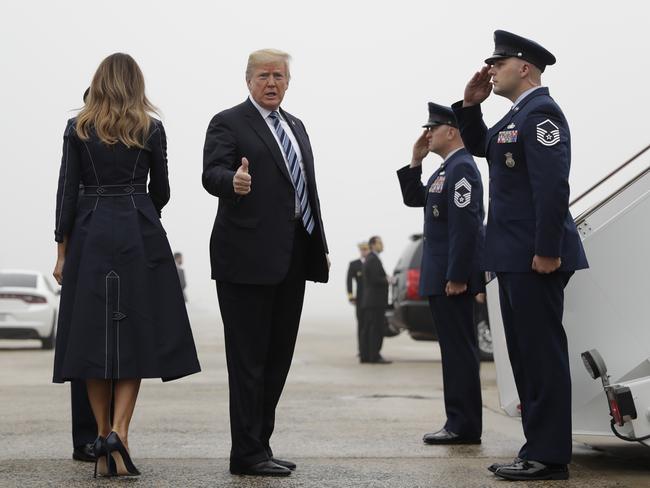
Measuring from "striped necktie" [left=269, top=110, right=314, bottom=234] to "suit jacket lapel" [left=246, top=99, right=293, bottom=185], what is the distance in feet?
0.14

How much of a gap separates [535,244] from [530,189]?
26cm

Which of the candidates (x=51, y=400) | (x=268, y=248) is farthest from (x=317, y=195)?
(x=51, y=400)

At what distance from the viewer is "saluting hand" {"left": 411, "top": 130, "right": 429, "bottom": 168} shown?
7.08 meters

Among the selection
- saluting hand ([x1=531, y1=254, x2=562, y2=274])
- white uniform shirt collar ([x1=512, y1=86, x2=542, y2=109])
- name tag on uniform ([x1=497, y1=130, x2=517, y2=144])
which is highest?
white uniform shirt collar ([x1=512, y1=86, x2=542, y2=109])

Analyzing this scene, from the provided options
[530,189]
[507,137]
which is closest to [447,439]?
[530,189]

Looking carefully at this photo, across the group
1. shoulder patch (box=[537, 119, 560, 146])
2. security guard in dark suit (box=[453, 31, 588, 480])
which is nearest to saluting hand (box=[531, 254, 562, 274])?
security guard in dark suit (box=[453, 31, 588, 480])

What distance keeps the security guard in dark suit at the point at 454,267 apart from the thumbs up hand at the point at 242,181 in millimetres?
1810

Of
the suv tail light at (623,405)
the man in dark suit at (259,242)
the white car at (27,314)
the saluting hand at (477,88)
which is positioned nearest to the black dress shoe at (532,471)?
the suv tail light at (623,405)

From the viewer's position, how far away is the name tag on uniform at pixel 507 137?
5230 mm

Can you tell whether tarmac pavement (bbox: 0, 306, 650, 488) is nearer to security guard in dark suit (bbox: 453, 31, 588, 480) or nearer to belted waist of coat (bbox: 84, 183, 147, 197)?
security guard in dark suit (bbox: 453, 31, 588, 480)

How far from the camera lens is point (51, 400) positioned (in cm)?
950

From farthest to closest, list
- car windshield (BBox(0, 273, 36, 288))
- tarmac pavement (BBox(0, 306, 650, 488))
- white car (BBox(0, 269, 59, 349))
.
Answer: car windshield (BBox(0, 273, 36, 288)) < white car (BBox(0, 269, 59, 349)) < tarmac pavement (BBox(0, 306, 650, 488))

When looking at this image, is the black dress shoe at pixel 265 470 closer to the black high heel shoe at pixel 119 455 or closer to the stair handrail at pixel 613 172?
the black high heel shoe at pixel 119 455

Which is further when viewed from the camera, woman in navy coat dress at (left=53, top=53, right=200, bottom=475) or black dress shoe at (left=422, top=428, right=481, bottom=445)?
black dress shoe at (left=422, top=428, right=481, bottom=445)
